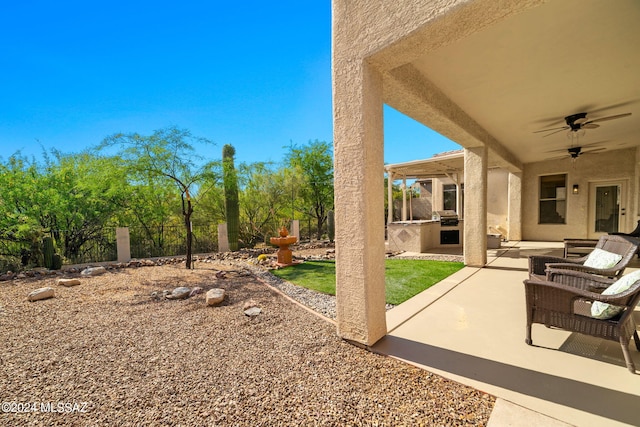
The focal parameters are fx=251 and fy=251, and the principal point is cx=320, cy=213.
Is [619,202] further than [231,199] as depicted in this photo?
No

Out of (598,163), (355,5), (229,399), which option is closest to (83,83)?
(355,5)

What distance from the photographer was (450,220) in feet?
32.3

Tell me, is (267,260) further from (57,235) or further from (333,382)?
(57,235)

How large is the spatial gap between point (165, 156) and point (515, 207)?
43.9ft

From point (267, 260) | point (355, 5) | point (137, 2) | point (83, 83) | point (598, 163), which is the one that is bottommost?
point (267, 260)

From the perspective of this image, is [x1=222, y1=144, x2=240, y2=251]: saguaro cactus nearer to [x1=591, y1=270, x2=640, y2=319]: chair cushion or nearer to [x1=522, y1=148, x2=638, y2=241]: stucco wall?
[x1=591, y1=270, x2=640, y2=319]: chair cushion

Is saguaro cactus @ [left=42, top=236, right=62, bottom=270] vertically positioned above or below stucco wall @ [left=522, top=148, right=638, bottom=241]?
below

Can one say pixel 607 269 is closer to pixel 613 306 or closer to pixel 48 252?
pixel 613 306

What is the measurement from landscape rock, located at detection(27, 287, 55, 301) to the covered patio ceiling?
6.83 m

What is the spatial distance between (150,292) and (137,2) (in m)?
7.58

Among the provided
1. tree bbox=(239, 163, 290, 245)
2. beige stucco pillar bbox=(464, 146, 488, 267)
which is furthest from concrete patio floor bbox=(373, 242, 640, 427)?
tree bbox=(239, 163, 290, 245)

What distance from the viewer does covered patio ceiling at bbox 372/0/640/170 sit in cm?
227

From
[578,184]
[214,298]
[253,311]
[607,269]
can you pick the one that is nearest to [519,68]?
[607,269]

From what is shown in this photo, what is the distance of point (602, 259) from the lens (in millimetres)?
3346
